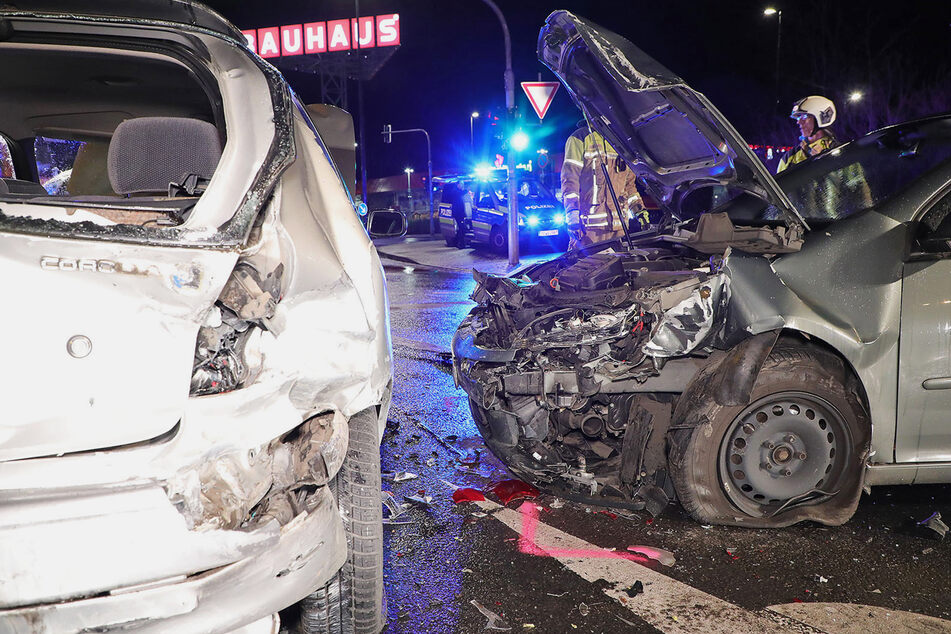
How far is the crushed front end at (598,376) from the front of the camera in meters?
3.31

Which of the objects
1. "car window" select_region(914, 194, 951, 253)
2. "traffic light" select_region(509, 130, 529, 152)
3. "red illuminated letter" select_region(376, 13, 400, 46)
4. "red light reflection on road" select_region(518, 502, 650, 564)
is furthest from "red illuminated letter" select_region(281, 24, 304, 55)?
"red light reflection on road" select_region(518, 502, 650, 564)

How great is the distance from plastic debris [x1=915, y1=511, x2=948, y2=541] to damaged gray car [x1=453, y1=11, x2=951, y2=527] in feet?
0.66

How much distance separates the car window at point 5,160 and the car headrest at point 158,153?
1.60 meters

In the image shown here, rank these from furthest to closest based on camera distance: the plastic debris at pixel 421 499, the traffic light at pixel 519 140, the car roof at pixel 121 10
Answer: the traffic light at pixel 519 140 < the plastic debris at pixel 421 499 < the car roof at pixel 121 10

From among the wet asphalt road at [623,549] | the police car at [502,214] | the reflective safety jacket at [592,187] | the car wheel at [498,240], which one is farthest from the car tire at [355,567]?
the car wheel at [498,240]

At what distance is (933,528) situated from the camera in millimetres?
3264

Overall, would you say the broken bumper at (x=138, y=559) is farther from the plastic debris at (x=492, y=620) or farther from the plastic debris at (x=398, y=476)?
the plastic debris at (x=398, y=476)

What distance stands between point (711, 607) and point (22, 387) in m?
2.38

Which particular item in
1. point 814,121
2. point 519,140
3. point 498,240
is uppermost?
point 519,140

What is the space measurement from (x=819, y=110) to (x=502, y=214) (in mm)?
11109

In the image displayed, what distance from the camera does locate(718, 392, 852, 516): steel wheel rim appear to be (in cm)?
326

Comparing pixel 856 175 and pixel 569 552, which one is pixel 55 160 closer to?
pixel 569 552

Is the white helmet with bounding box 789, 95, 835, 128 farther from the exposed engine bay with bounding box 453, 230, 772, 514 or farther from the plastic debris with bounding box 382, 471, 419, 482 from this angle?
the plastic debris with bounding box 382, 471, 419, 482

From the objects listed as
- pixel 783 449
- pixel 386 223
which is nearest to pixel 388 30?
pixel 386 223
